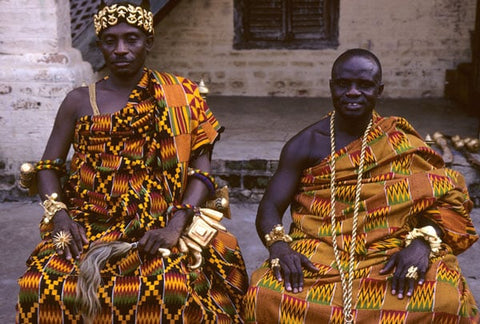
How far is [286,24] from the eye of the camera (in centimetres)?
866

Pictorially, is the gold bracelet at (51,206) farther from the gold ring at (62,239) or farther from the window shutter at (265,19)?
the window shutter at (265,19)

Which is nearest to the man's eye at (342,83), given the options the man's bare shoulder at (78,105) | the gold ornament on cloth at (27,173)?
the man's bare shoulder at (78,105)

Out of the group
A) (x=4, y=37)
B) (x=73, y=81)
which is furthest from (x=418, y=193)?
(x=4, y=37)

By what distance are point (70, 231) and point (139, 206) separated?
1.01ft

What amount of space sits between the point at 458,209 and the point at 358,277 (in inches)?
20.9

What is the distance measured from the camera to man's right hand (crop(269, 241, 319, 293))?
101 inches

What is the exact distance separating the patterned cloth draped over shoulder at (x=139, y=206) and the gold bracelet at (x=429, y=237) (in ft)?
2.71

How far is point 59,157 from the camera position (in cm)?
305

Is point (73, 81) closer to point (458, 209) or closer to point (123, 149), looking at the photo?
Result: point (123, 149)

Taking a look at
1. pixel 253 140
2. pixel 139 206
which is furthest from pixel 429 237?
pixel 253 140

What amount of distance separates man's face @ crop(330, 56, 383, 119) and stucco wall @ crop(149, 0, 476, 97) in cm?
609

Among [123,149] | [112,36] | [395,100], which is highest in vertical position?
[112,36]

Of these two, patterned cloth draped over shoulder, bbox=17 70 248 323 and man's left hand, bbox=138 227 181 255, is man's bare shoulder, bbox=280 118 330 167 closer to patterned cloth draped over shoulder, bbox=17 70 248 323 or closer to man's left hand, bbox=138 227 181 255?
patterned cloth draped over shoulder, bbox=17 70 248 323

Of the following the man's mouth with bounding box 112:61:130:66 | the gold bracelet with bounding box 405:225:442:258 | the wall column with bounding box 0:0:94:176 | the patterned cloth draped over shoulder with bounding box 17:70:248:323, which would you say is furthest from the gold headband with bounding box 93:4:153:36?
the wall column with bounding box 0:0:94:176
